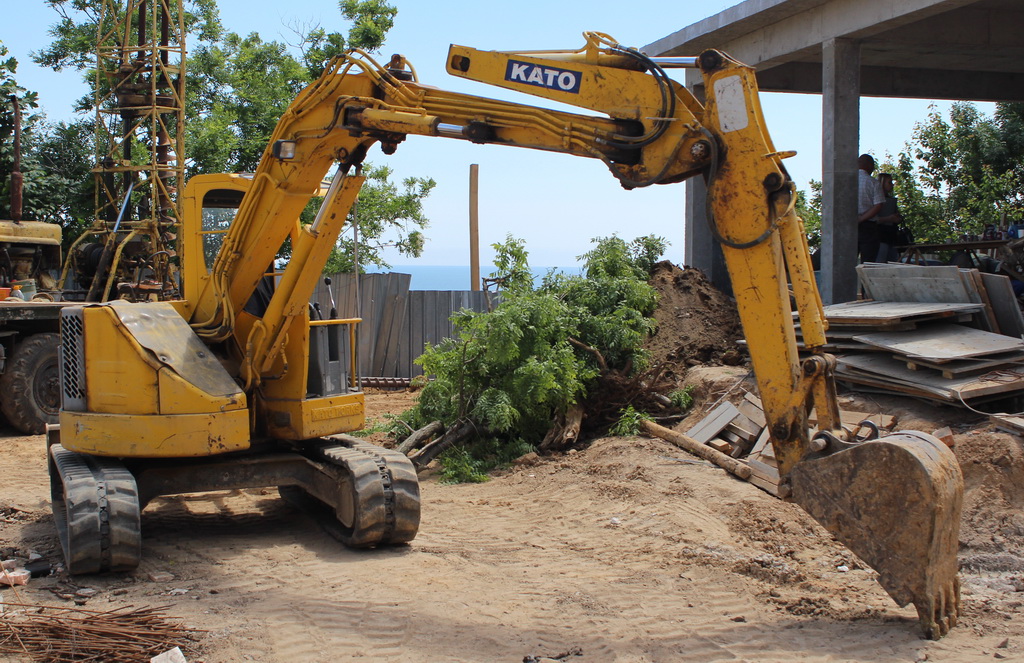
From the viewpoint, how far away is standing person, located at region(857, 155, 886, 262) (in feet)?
41.2

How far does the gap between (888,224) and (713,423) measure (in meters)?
5.27

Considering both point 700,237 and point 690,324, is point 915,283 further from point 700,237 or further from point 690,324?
point 700,237

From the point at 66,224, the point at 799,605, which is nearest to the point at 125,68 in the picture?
the point at 66,224

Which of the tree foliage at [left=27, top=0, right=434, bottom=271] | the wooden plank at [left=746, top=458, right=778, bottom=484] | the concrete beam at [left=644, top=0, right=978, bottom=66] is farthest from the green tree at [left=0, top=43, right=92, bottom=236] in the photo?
the wooden plank at [left=746, top=458, right=778, bottom=484]

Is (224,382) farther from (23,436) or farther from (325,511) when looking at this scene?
(23,436)

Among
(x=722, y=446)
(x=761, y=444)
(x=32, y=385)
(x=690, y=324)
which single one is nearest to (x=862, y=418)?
(x=761, y=444)

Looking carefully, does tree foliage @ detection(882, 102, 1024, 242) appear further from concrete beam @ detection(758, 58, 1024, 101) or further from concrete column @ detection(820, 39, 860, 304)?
concrete column @ detection(820, 39, 860, 304)

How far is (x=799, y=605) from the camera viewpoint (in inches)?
231

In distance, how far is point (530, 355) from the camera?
10.6m

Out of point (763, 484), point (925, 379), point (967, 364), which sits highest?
point (967, 364)

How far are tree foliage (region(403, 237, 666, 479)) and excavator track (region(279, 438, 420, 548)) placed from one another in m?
2.82

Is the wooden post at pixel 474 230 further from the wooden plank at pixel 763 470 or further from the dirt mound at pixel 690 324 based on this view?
the wooden plank at pixel 763 470

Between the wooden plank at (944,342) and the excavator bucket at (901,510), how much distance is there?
126 inches

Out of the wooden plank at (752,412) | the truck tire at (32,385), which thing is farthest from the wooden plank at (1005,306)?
the truck tire at (32,385)
